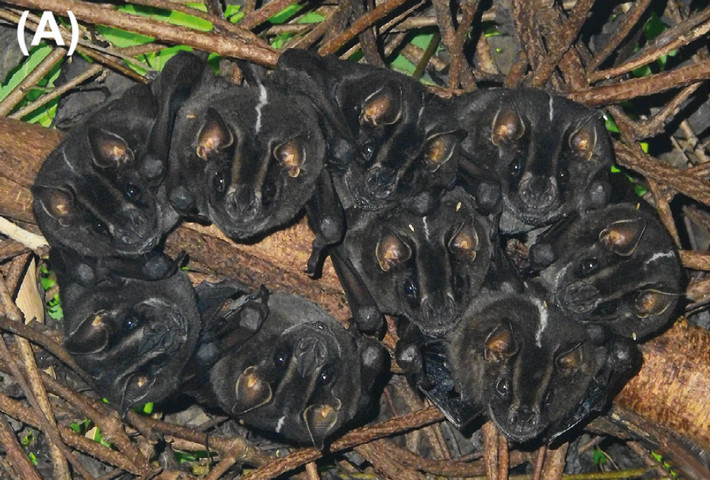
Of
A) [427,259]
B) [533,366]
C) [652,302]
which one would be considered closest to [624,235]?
[652,302]

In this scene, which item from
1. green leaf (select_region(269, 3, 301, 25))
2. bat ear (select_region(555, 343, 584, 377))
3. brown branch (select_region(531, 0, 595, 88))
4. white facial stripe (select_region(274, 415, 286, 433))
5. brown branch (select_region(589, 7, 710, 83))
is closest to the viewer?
bat ear (select_region(555, 343, 584, 377))

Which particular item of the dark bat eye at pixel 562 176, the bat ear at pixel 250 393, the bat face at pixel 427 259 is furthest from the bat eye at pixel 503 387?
the bat ear at pixel 250 393

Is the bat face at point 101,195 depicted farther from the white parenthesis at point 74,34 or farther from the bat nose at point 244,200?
the white parenthesis at point 74,34

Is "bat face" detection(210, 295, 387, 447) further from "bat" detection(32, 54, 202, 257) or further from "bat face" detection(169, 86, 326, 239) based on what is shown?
"bat" detection(32, 54, 202, 257)

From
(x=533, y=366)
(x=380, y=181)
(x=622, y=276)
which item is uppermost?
(x=380, y=181)

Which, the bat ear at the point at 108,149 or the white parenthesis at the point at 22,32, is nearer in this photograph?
the bat ear at the point at 108,149

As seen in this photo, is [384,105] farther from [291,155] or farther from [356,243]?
[356,243]

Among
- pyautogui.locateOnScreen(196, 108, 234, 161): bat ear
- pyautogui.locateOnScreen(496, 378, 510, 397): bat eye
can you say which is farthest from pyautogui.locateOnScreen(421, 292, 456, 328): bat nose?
pyautogui.locateOnScreen(196, 108, 234, 161): bat ear
